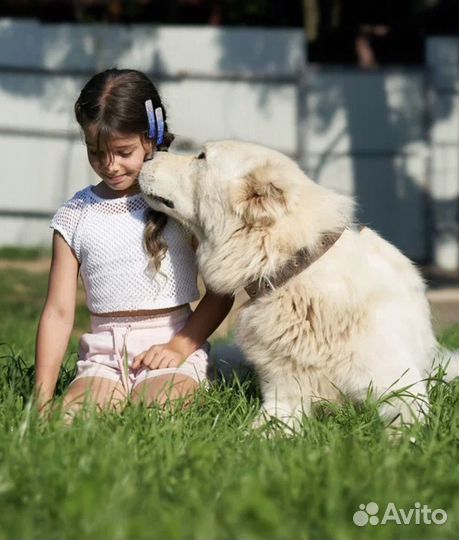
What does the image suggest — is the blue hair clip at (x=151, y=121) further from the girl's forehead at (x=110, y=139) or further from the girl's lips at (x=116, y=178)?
the girl's lips at (x=116, y=178)

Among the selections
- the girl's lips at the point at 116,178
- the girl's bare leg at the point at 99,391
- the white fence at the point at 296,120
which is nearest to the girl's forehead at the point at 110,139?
the girl's lips at the point at 116,178

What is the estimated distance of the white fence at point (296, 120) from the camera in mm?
12375

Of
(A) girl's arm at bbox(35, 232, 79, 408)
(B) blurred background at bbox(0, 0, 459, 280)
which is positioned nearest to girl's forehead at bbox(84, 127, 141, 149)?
(A) girl's arm at bbox(35, 232, 79, 408)

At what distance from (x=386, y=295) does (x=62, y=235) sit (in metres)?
1.40

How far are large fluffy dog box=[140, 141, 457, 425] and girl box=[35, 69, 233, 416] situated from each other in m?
0.35

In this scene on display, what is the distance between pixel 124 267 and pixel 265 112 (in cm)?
839

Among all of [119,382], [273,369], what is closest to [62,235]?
[119,382]

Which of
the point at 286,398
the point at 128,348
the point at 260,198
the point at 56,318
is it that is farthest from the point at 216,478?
the point at 56,318

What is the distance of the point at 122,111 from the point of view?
4.23m

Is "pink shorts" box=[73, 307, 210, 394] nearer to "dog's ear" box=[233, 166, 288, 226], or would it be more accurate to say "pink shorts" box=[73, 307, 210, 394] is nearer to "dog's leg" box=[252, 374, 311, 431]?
"dog's leg" box=[252, 374, 311, 431]

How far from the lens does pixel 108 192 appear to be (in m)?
4.47

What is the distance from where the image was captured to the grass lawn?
2.50m

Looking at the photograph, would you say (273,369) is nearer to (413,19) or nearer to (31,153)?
(31,153)

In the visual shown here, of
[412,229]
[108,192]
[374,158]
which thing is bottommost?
[412,229]
